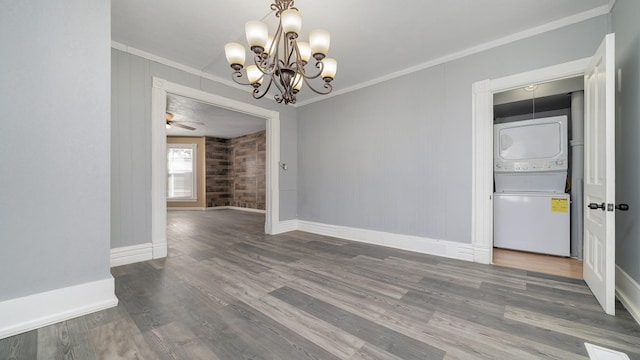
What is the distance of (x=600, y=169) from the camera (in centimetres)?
193

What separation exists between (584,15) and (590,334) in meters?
2.82

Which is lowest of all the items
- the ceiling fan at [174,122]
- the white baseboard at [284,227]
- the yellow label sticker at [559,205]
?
the white baseboard at [284,227]

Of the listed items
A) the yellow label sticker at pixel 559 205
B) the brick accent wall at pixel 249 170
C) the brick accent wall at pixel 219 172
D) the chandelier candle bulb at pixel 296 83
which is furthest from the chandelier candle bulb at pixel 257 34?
the brick accent wall at pixel 219 172

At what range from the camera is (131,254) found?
9.47 ft

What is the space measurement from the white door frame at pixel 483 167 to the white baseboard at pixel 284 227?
10.1 ft

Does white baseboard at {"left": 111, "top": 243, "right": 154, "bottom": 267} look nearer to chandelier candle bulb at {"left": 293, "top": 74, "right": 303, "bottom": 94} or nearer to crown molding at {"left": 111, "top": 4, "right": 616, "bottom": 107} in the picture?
crown molding at {"left": 111, "top": 4, "right": 616, "bottom": 107}

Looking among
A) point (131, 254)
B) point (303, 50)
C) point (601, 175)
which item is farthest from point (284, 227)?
point (601, 175)

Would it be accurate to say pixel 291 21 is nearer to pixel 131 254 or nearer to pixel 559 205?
pixel 131 254

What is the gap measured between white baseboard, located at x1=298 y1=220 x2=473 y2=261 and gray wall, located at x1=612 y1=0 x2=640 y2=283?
4.03 ft

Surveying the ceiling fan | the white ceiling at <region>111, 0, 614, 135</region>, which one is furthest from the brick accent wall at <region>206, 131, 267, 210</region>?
the white ceiling at <region>111, 0, 614, 135</region>

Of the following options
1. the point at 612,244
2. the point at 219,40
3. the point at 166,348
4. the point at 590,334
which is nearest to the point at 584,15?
the point at 612,244

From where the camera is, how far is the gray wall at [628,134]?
1792mm

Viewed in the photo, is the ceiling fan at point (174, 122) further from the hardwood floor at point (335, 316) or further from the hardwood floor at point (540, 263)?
the hardwood floor at point (540, 263)

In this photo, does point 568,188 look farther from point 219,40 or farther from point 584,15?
point 219,40
